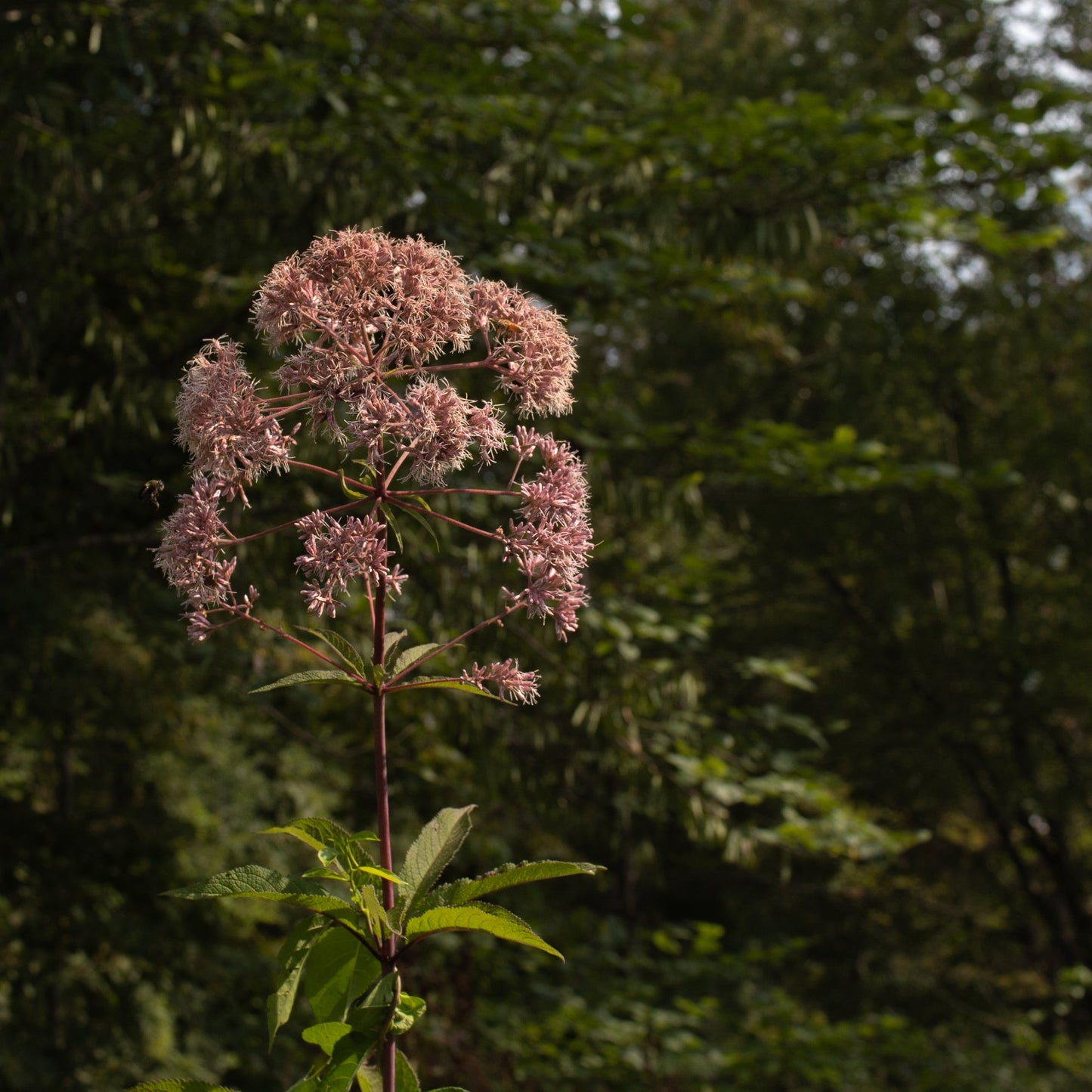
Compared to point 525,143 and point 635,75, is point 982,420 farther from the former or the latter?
point 525,143

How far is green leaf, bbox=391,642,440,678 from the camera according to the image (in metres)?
1.20

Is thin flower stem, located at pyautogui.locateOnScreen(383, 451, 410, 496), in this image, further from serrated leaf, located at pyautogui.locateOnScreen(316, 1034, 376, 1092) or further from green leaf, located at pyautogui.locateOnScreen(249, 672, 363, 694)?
serrated leaf, located at pyautogui.locateOnScreen(316, 1034, 376, 1092)

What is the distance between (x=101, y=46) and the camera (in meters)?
4.79

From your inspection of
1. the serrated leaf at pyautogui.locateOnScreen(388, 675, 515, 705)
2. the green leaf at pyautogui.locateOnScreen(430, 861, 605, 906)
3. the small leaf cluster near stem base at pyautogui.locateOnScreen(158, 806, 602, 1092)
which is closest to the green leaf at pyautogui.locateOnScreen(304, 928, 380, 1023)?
the small leaf cluster near stem base at pyautogui.locateOnScreen(158, 806, 602, 1092)

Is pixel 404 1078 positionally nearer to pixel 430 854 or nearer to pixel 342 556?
pixel 430 854

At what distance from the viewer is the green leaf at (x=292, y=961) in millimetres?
1105

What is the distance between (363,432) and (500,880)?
510 mm

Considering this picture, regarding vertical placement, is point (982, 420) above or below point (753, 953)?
above

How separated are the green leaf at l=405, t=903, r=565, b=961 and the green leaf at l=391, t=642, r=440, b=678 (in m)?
0.26

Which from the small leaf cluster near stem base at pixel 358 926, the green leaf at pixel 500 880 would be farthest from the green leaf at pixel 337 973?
the green leaf at pixel 500 880

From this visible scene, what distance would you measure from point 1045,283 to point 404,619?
8.42 m

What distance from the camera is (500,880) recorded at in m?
1.15

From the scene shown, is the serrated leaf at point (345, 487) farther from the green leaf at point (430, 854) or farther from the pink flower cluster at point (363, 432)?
the green leaf at point (430, 854)

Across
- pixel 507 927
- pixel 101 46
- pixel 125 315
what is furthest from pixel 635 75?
pixel 507 927
